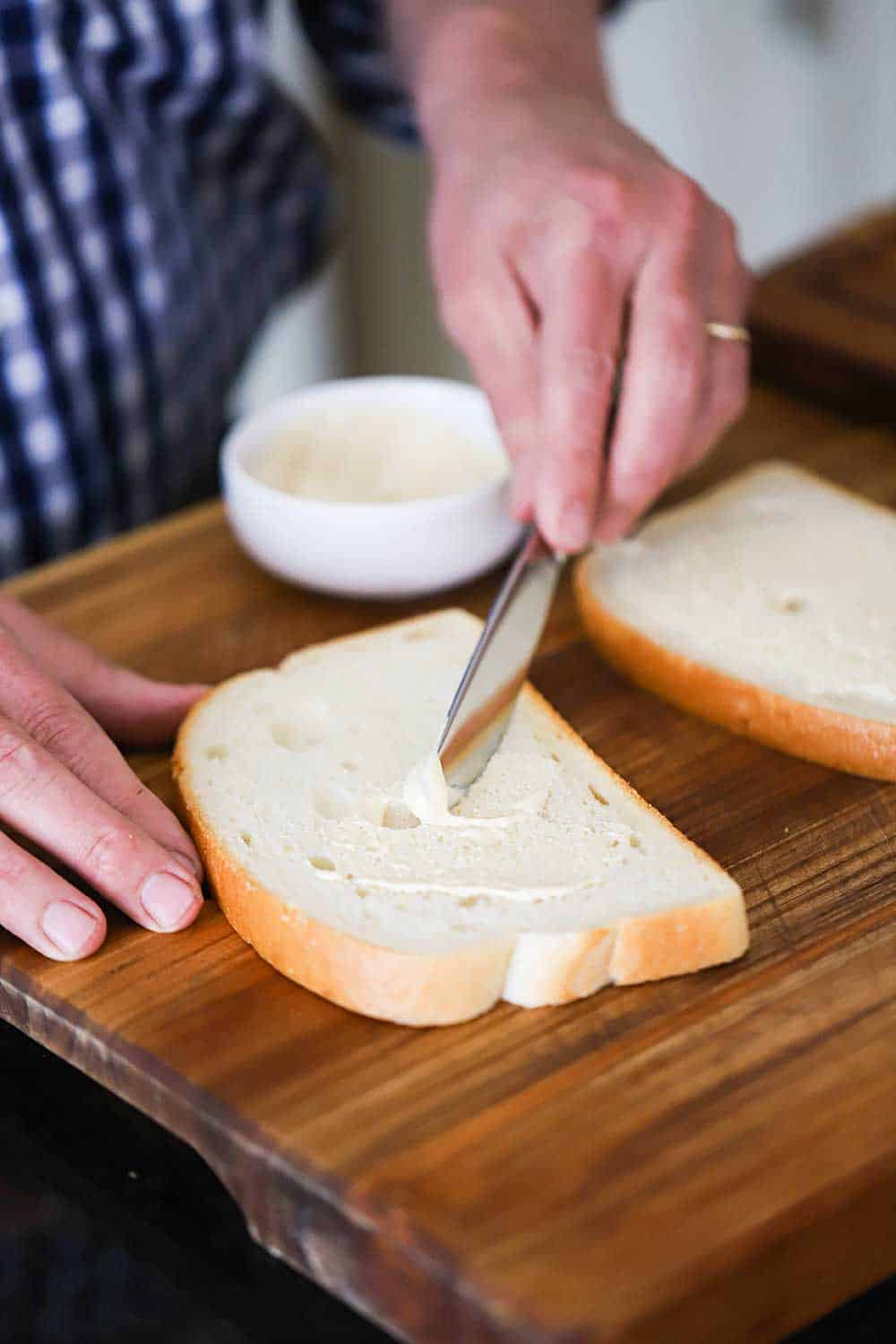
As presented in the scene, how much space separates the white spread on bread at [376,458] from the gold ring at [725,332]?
32 cm

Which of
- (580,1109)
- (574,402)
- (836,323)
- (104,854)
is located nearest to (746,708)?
→ (574,402)

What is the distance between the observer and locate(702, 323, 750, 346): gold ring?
1.79 metres

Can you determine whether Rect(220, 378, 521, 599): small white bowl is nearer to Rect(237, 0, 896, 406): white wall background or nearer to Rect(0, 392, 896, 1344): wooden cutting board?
Rect(0, 392, 896, 1344): wooden cutting board

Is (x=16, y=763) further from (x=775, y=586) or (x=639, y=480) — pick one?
(x=775, y=586)

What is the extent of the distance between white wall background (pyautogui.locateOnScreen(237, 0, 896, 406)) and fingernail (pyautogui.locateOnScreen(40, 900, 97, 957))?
9.07 ft

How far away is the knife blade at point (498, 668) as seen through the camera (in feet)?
5.07

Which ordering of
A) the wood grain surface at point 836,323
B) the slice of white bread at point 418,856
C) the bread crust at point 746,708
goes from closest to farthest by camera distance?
the slice of white bread at point 418,856, the bread crust at point 746,708, the wood grain surface at point 836,323

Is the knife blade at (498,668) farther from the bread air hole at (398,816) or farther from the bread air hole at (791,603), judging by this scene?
the bread air hole at (791,603)

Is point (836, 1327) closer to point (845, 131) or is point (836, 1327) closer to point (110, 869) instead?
point (110, 869)

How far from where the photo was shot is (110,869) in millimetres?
1383

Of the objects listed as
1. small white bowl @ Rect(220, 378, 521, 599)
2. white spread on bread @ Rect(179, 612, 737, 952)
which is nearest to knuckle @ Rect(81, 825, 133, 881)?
white spread on bread @ Rect(179, 612, 737, 952)

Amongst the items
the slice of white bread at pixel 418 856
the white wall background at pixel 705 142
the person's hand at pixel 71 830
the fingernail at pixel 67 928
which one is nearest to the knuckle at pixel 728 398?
the slice of white bread at pixel 418 856

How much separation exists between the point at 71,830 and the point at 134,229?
1084 mm

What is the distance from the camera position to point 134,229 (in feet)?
7.13
